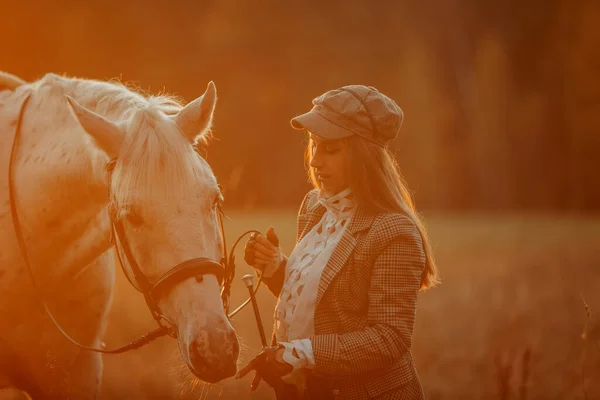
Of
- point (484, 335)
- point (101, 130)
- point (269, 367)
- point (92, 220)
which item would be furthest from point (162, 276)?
point (484, 335)

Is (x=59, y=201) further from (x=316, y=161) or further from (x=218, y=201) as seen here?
(x=316, y=161)

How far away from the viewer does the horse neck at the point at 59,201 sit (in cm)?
345

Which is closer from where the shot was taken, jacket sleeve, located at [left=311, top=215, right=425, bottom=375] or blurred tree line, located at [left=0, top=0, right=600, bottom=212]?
jacket sleeve, located at [left=311, top=215, right=425, bottom=375]

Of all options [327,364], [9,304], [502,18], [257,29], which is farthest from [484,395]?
[502,18]

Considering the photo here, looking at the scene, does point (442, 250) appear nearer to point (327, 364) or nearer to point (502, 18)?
point (327, 364)

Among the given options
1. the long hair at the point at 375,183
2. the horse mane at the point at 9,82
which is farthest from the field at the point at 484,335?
the horse mane at the point at 9,82

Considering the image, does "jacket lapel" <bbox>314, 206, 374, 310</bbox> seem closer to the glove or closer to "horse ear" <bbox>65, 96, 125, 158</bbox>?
the glove

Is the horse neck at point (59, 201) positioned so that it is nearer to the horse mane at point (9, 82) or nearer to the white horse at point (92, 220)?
the white horse at point (92, 220)

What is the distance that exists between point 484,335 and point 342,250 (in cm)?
568

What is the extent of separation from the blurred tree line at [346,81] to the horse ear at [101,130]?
2978 cm

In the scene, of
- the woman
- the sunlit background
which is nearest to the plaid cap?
the woman

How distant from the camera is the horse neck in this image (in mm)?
3453

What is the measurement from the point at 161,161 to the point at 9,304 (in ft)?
4.45

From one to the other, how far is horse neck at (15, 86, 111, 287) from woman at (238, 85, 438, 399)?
2.77 feet
